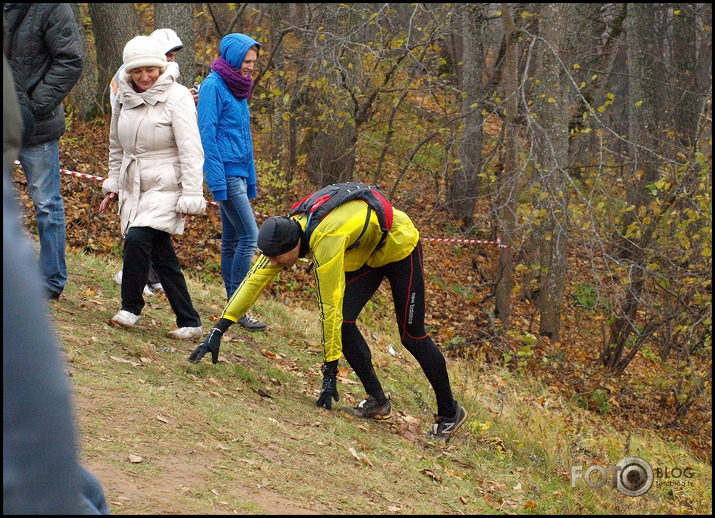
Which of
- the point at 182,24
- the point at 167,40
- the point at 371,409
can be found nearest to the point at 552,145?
the point at 182,24

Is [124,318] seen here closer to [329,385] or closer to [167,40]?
[329,385]

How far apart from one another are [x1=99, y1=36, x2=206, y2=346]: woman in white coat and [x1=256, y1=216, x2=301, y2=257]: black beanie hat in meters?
0.96

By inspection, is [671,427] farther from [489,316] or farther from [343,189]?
[343,189]

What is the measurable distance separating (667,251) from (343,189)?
24.0ft

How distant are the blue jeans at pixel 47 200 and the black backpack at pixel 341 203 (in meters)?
2.08

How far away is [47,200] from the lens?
6273 mm

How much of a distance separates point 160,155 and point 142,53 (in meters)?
0.78

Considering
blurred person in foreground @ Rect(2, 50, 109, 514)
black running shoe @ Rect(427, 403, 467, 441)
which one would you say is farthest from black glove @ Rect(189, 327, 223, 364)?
blurred person in foreground @ Rect(2, 50, 109, 514)

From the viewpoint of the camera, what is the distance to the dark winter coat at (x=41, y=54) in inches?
231

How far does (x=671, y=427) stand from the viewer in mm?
11047

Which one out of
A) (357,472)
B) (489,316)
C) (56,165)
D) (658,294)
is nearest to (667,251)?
(658,294)

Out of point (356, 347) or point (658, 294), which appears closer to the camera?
point (356, 347)

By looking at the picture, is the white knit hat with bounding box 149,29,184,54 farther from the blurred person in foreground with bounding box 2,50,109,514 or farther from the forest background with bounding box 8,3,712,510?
the blurred person in foreground with bounding box 2,50,109,514

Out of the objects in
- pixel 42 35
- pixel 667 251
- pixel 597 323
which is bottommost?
pixel 597 323
